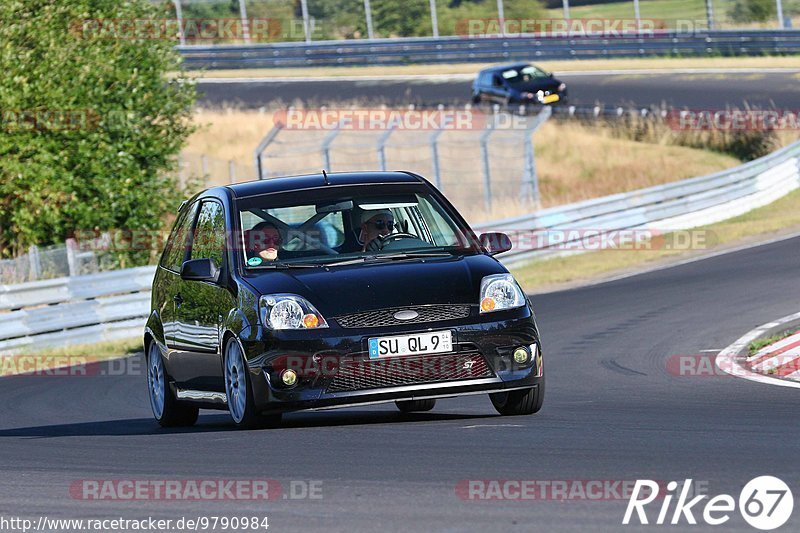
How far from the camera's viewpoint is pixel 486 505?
5.90 m

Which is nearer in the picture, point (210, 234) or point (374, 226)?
point (374, 226)

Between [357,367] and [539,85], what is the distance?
3518 centimetres

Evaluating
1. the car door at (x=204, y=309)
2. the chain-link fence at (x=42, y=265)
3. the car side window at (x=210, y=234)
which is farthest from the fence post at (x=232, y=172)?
the car door at (x=204, y=309)

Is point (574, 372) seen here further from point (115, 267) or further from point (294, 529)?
point (115, 267)

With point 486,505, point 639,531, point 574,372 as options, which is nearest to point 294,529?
point 486,505

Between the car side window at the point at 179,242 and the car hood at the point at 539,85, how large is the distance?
3268 centimetres

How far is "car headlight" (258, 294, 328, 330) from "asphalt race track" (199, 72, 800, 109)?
3208 centimetres

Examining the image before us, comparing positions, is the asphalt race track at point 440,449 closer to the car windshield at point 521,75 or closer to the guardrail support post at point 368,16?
the car windshield at point 521,75

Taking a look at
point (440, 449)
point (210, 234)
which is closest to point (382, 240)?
point (210, 234)

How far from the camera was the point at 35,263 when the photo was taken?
67.6 feet

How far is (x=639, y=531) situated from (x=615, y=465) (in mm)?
1267

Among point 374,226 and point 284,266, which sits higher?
point 374,226

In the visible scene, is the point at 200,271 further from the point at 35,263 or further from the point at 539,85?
the point at 539,85

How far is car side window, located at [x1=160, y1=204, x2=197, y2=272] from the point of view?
33.6 feet
